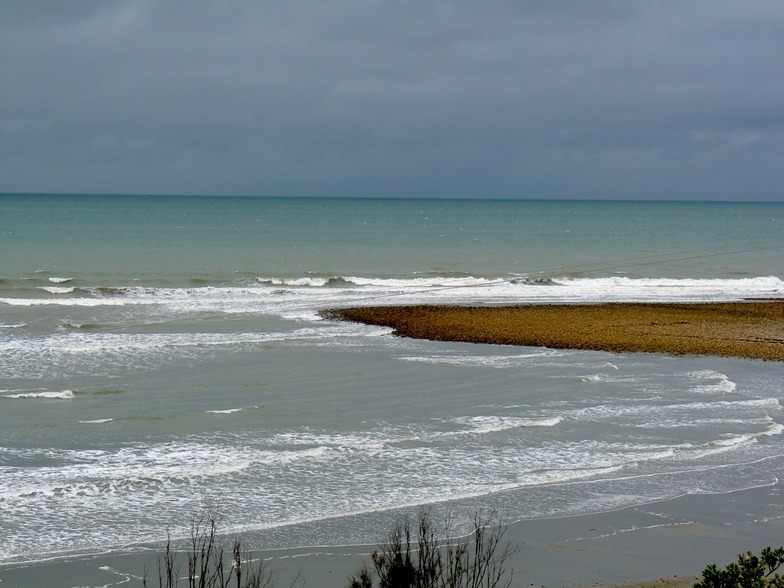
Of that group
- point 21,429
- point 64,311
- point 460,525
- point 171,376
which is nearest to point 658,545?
point 460,525

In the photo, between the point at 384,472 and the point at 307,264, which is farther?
the point at 307,264

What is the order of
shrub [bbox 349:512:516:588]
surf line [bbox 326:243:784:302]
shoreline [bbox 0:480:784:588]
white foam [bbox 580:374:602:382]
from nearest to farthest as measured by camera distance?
1. shrub [bbox 349:512:516:588]
2. shoreline [bbox 0:480:784:588]
3. white foam [bbox 580:374:602:382]
4. surf line [bbox 326:243:784:302]

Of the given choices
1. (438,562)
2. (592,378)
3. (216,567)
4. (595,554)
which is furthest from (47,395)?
(438,562)

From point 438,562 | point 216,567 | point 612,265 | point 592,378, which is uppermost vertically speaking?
point 612,265

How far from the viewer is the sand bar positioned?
19938 millimetres

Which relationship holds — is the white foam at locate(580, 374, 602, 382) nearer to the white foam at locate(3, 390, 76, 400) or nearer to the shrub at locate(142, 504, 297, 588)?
the white foam at locate(3, 390, 76, 400)

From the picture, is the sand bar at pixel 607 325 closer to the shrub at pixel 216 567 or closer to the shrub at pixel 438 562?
the shrub at pixel 438 562

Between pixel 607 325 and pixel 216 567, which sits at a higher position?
pixel 607 325

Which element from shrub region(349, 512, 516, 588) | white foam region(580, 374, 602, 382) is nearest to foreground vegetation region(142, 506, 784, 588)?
shrub region(349, 512, 516, 588)

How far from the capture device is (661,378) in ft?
53.4

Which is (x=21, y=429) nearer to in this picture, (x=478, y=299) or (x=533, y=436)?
(x=533, y=436)

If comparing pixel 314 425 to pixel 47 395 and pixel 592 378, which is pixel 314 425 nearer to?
pixel 47 395

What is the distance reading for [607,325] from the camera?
22750 millimetres

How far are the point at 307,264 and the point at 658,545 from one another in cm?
3558
